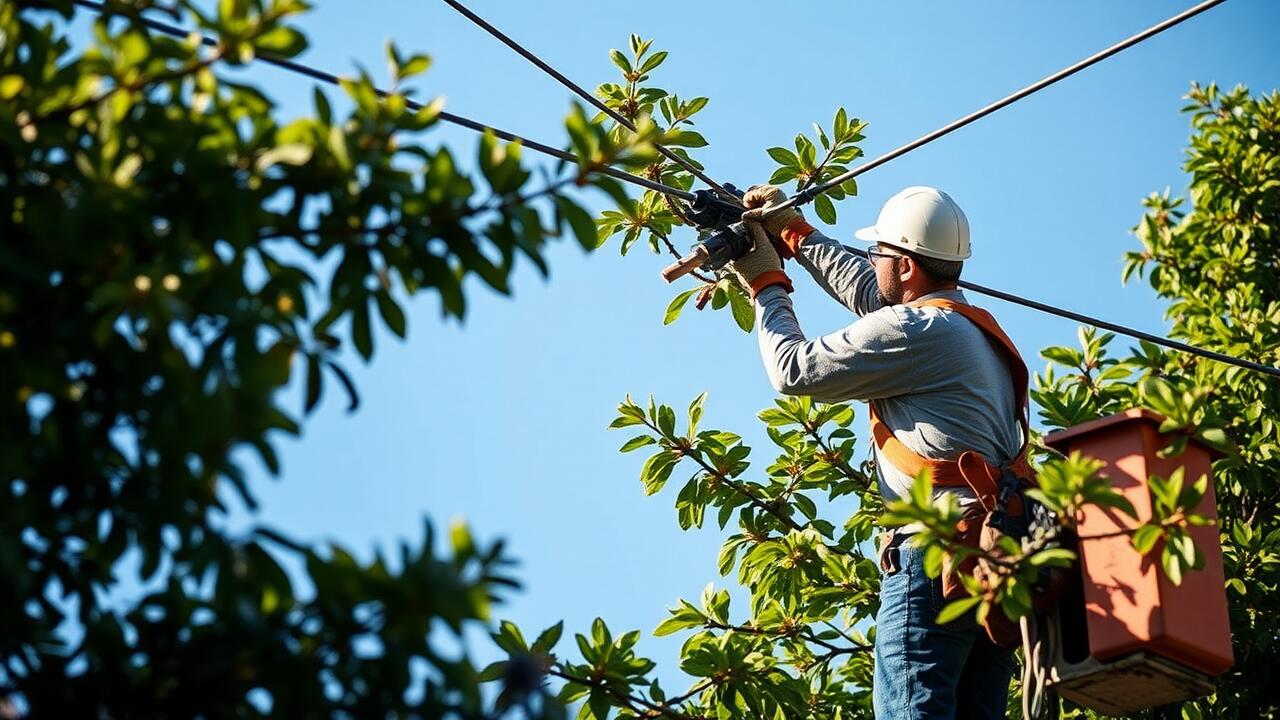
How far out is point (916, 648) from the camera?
161 inches

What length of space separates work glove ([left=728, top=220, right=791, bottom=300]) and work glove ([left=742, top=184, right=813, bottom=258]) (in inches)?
3.7

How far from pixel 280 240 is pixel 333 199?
110mm

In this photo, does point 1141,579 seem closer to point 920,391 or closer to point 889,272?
point 920,391

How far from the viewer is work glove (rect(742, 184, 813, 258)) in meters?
5.15

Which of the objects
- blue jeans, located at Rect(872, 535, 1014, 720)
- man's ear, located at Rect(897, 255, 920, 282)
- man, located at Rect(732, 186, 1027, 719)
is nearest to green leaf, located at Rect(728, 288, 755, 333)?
man, located at Rect(732, 186, 1027, 719)

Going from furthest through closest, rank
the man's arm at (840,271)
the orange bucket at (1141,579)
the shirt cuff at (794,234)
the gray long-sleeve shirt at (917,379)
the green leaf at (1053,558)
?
the shirt cuff at (794,234)
the man's arm at (840,271)
the gray long-sleeve shirt at (917,379)
the orange bucket at (1141,579)
the green leaf at (1053,558)

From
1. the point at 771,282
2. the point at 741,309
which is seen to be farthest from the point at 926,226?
the point at 741,309

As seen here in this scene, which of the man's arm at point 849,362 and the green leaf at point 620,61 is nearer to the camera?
the man's arm at point 849,362

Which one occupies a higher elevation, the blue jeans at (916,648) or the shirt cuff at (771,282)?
the shirt cuff at (771,282)

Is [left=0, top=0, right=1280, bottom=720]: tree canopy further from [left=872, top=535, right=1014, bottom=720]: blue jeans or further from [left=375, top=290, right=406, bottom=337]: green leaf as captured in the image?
[left=872, top=535, right=1014, bottom=720]: blue jeans

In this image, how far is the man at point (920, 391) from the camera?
4.11 meters

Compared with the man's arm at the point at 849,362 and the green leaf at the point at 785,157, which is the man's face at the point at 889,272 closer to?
the man's arm at the point at 849,362

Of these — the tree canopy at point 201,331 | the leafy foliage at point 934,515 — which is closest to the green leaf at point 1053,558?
the leafy foliage at point 934,515

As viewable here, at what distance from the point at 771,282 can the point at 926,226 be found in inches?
19.3
